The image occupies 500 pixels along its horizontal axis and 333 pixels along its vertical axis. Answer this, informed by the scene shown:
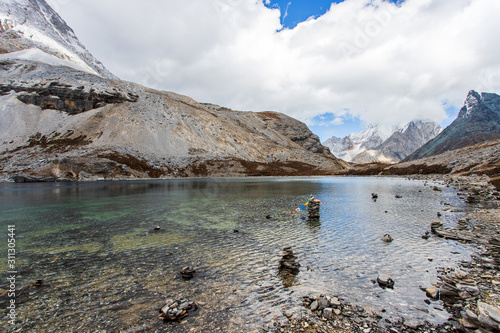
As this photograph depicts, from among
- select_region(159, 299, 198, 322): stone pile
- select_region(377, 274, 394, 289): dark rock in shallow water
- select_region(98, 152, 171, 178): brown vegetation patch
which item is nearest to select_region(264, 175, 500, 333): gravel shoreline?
select_region(377, 274, 394, 289): dark rock in shallow water

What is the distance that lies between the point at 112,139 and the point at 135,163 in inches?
1280

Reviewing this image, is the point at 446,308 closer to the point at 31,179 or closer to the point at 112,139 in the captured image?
the point at 31,179

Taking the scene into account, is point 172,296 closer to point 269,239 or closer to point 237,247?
point 237,247

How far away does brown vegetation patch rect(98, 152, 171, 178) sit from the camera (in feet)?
405

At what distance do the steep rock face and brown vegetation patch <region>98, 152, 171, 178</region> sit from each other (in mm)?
464

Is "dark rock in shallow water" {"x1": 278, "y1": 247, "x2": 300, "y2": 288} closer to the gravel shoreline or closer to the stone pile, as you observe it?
the gravel shoreline

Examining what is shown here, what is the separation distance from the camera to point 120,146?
139 m

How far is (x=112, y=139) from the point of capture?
145 m

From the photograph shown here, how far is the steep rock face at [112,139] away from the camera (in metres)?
118

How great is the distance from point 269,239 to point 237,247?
3.37 metres

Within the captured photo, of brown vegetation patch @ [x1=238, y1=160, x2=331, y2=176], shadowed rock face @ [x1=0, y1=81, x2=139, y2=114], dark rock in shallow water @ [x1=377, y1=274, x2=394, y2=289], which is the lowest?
dark rock in shallow water @ [x1=377, y1=274, x2=394, y2=289]

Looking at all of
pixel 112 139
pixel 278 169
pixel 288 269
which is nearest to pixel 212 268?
pixel 288 269

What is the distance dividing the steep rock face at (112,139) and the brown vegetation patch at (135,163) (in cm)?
46

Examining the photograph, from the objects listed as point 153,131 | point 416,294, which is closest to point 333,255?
point 416,294
